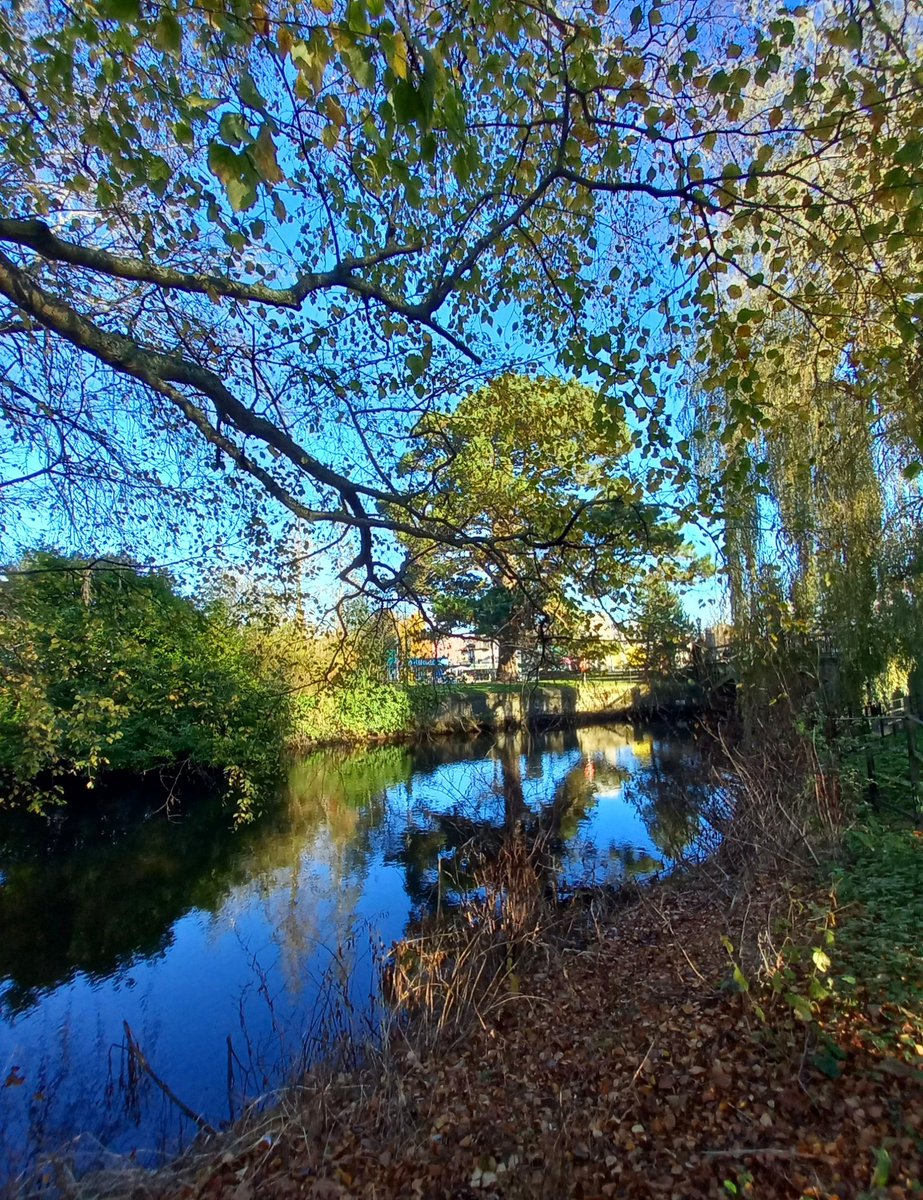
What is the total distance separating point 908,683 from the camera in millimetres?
6523

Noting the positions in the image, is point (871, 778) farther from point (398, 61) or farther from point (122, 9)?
point (122, 9)

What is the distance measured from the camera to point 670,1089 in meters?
3.09

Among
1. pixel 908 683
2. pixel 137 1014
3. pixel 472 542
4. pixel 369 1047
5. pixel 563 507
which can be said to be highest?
pixel 563 507

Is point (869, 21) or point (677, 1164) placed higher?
point (869, 21)

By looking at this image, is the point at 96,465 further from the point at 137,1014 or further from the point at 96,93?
the point at 137,1014

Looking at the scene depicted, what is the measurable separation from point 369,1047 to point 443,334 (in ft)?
15.1

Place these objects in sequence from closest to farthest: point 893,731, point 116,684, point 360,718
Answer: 1. point 116,684
2. point 893,731
3. point 360,718

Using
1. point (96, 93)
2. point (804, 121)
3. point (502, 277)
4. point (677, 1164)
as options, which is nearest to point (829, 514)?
point (804, 121)

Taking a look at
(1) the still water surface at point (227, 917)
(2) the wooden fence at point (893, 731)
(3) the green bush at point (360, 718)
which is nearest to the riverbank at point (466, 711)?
(3) the green bush at point (360, 718)

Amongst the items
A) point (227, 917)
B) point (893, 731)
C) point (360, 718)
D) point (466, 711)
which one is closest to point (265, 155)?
point (227, 917)

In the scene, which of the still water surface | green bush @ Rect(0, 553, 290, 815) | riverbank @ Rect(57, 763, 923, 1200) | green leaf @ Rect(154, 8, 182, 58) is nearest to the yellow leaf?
green leaf @ Rect(154, 8, 182, 58)

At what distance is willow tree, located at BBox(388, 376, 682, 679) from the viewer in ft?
16.2

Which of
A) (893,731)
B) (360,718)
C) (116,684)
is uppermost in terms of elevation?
(116,684)

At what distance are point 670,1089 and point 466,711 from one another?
2084 cm
